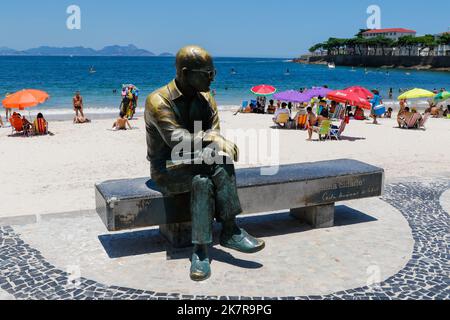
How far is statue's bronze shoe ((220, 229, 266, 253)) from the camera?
470 centimetres

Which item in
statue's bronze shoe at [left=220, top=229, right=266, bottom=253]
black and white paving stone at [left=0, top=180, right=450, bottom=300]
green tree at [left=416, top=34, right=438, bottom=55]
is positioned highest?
green tree at [left=416, top=34, right=438, bottom=55]

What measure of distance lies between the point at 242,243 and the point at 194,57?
6.18 feet

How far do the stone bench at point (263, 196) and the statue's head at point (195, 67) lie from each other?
1202 millimetres

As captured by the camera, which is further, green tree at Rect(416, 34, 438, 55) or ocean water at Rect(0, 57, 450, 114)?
green tree at Rect(416, 34, 438, 55)

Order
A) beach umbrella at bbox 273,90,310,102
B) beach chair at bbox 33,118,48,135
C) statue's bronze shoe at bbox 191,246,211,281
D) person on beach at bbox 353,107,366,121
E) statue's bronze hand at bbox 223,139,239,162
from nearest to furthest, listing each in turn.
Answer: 1. statue's bronze shoe at bbox 191,246,211,281
2. statue's bronze hand at bbox 223,139,239,162
3. beach chair at bbox 33,118,48,135
4. beach umbrella at bbox 273,90,310,102
5. person on beach at bbox 353,107,366,121

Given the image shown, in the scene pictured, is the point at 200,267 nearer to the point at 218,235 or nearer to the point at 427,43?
the point at 218,235

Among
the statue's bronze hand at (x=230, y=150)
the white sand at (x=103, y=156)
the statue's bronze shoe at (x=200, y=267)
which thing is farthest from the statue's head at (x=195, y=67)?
the white sand at (x=103, y=156)

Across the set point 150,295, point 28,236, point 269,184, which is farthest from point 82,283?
point 269,184

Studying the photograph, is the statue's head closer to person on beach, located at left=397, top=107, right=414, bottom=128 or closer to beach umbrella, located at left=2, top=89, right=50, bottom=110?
beach umbrella, located at left=2, top=89, right=50, bottom=110

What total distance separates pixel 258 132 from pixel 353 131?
10.7 ft

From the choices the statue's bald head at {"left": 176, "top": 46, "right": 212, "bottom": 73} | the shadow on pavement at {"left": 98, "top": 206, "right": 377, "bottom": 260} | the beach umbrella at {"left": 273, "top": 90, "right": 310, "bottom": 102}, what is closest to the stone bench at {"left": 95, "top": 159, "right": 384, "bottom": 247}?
the shadow on pavement at {"left": 98, "top": 206, "right": 377, "bottom": 260}

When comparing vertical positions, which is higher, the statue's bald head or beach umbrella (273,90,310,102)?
the statue's bald head

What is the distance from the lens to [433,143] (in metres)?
13.5

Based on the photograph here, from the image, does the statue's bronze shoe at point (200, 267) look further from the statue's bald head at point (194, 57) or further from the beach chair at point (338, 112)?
the beach chair at point (338, 112)
